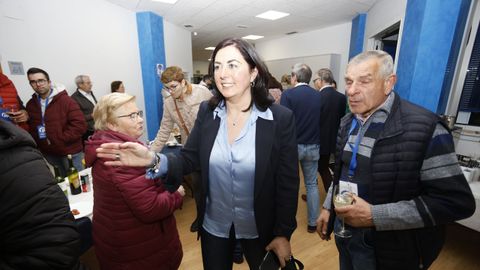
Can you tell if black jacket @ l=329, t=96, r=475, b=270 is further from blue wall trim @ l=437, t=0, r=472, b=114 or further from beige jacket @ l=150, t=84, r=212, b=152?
blue wall trim @ l=437, t=0, r=472, b=114

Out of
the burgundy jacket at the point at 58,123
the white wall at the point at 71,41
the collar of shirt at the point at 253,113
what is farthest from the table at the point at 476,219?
the white wall at the point at 71,41

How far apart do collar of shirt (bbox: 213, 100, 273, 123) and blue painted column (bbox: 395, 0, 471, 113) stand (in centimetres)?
233

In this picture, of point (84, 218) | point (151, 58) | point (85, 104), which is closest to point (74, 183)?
point (84, 218)

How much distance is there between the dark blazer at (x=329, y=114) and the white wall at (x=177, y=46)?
4.84m

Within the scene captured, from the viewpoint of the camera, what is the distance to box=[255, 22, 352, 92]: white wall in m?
6.50

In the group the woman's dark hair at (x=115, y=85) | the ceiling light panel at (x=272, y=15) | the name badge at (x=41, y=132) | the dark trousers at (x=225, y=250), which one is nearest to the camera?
the dark trousers at (x=225, y=250)

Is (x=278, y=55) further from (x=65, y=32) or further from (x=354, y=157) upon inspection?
(x=354, y=157)

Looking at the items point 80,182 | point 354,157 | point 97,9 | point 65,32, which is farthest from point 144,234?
point 97,9

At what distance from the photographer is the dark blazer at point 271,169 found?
1122 millimetres

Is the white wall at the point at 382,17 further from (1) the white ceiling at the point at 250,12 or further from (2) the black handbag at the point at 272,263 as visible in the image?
(2) the black handbag at the point at 272,263

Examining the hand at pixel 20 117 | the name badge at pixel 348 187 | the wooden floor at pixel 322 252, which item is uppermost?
the hand at pixel 20 117

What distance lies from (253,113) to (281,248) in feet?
2.25

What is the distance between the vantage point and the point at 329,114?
2.93m

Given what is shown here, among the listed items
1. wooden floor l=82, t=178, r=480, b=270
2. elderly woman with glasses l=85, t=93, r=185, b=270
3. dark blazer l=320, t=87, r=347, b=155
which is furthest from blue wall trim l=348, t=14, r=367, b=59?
elderly woman with glasses l=85, t=93, r=185, b=270
